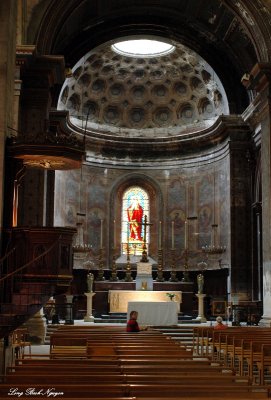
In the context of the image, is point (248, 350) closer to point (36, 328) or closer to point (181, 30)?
point (36, 328)

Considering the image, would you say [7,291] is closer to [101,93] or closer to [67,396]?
[67,396]

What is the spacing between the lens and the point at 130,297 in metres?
23.1

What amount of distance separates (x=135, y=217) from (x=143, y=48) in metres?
7.82

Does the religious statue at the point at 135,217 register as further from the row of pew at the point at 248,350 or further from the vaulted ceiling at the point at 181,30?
the row of pew at the point at 248,350

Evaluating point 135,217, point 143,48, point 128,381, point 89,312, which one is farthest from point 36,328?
point 143,48

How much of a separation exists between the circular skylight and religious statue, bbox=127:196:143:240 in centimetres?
668

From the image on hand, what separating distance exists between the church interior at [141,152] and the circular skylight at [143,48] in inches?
2.9

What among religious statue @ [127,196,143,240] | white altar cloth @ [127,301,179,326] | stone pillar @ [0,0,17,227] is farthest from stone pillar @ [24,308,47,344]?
religious statue @ [127,196,143,240]

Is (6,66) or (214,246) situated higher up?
(6,66)

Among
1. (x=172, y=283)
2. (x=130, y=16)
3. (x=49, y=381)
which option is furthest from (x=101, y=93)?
(x=49, y=381)

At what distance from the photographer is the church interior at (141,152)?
56.2ft

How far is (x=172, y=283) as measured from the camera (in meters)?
24.9

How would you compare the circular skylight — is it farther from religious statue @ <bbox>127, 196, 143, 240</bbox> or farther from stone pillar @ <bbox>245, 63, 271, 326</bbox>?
stone pillar @ <bbox>245, 63, 271, 326</bbox>

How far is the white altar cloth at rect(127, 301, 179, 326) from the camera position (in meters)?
19.9
